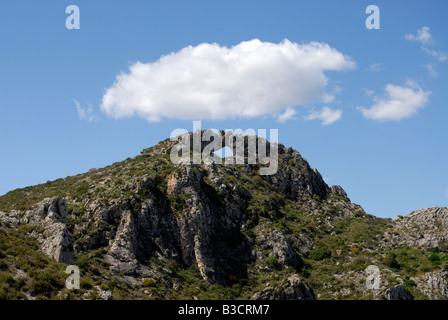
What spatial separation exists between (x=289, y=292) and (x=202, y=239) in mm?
20839

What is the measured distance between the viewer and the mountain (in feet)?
210

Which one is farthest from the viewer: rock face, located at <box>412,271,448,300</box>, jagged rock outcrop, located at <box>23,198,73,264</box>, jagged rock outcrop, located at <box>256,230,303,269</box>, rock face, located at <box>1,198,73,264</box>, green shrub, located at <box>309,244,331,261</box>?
green shrub, located at <box>309,244,331,261</box>

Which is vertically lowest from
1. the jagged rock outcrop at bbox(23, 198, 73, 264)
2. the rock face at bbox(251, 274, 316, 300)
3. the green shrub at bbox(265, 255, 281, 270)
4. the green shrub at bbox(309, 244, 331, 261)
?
the rock face at bbox(251, 274, 316, 300)

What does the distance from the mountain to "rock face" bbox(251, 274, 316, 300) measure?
0.22 meters

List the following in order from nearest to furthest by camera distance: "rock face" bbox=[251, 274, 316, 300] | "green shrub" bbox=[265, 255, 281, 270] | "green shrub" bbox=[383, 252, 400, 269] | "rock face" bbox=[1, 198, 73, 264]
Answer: "rock face" bbox=[1, 198, 73, 264] < "rock face" bbox=[251, 274, 316, 300] < "green shrub" bbox=[265, 255, 281, 270] < "green shrub" bbox=[383, 252, 400, 269]

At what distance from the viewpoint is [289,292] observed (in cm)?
A: 7219

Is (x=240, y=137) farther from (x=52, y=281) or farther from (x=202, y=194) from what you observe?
(x=52, y=281)

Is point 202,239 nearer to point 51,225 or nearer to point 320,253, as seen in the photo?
point 320,253

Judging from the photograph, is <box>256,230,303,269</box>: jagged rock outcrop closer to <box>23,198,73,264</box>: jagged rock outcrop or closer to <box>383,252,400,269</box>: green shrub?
<box>383,252,400,269</box>: green shrub

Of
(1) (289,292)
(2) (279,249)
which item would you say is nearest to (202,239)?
(2) (279,249)

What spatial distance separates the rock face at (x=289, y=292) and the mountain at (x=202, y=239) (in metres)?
0.22

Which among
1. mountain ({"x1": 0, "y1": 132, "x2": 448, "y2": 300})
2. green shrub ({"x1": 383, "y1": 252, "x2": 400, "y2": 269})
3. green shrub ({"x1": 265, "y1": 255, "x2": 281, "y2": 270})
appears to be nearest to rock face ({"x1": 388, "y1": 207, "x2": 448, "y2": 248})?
mountain ({"x1": 0, "y1": 132, "x2": 448, "y2": 300})

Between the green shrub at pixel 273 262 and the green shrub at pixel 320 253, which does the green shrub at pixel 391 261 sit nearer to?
the green shrub at pixel 320 253
